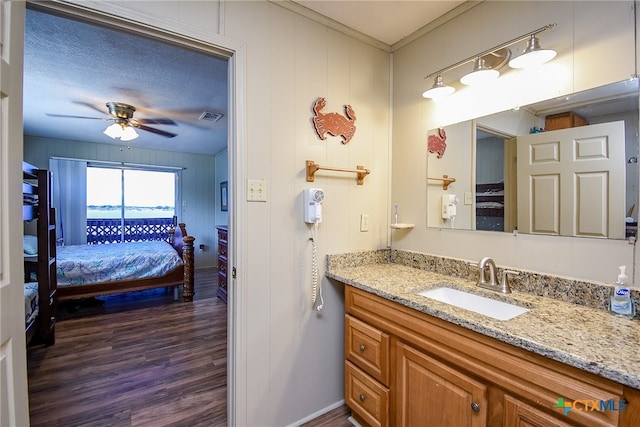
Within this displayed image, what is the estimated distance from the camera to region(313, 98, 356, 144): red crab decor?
167 centimetres

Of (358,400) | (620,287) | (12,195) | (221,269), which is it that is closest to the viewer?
(12,195)

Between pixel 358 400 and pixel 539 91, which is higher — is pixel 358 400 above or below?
below

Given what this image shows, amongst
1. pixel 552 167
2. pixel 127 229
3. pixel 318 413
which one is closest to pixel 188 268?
pixel 127 229

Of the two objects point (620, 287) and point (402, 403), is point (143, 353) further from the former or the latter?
point (620, 287)

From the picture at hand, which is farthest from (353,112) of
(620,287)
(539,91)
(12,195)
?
(12,195)

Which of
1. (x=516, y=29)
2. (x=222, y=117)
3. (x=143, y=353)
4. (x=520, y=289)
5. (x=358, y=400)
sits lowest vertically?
(x=143, y=353)

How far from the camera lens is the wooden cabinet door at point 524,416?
827 mm

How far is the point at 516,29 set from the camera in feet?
4.49

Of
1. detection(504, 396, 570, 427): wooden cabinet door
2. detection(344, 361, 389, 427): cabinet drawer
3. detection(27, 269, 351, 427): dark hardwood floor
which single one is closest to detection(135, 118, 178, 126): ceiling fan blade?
detection(27, 269, 351, 427): dark hardwood floor

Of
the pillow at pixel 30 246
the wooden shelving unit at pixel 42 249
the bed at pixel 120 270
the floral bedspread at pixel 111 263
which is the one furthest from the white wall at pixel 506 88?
the pillow at pixel 30 246

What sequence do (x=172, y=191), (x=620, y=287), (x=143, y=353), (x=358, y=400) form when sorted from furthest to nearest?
(x=172, y=191)
(x=143, y=353)
(x=358, y=400)
(x=620, y=287)

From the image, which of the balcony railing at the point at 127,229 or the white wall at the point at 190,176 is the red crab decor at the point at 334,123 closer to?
the white wall at the point at 190,176

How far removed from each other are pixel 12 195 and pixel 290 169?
1085 millimetres

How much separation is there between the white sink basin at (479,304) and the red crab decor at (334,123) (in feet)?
3.39
